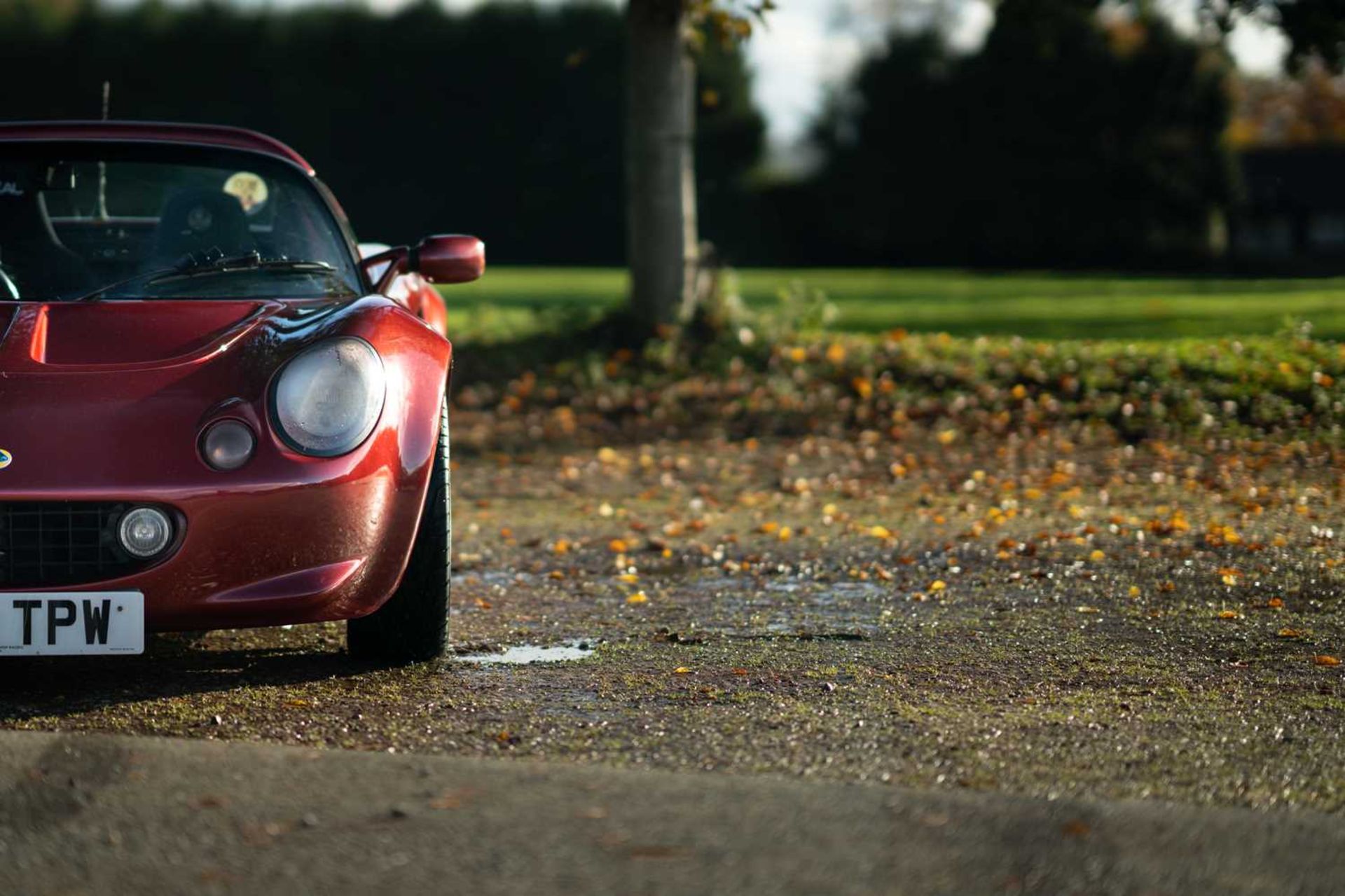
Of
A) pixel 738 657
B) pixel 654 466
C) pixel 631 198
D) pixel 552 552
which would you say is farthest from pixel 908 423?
pixel 738 657

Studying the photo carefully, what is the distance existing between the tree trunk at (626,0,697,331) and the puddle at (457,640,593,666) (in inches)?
Result: 297

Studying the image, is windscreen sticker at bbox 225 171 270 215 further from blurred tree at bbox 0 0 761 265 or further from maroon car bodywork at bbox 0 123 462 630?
blurred tree at bbox 0 0 761 265

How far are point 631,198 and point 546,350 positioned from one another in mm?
1247

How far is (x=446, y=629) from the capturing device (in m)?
5.03

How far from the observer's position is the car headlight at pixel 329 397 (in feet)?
14.3

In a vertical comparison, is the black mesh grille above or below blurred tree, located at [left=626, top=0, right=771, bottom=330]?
below

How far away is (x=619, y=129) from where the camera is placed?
42.5 m

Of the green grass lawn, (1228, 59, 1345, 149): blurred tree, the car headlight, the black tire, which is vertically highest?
(1228, 59, 1345, 149): blurred tree

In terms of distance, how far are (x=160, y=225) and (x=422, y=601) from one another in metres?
1.54

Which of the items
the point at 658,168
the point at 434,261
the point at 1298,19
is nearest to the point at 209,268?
the point at 434,261

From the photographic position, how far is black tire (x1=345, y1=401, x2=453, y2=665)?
4.76 meters

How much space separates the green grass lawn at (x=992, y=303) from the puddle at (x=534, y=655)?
814cm

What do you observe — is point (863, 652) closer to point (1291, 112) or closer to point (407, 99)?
point (407, 99)

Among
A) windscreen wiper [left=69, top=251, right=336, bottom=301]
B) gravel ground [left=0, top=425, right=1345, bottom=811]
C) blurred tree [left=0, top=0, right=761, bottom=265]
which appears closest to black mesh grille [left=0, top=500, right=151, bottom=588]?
gravel ground [left=0, top=425, right=1345, bottom=811]
